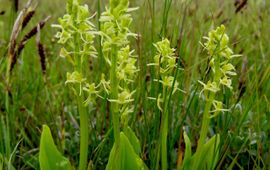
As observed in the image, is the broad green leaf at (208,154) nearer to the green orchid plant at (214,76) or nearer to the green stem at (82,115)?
the green orchid plant at (214,76)

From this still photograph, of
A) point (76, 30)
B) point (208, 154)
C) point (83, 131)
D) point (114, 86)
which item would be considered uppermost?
point (76, 30)

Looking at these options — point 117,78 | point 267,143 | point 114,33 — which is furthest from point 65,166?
point 267,143

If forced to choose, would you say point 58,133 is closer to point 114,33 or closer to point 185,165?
point 185,165

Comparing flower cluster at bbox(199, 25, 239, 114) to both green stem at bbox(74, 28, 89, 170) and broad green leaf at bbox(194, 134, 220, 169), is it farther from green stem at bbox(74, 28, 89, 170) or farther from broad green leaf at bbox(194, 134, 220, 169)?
green stem at bbox(74, 28, 89, 170)

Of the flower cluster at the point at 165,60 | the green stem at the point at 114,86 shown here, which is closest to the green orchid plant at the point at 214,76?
the flower cluster at the point at 165,60

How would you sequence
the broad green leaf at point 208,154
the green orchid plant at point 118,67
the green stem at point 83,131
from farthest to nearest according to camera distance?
the broad green leaf at point 208,154
the green stem at point 83,131
the green orchid plant at point 118,67

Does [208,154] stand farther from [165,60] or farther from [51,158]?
[51,158]

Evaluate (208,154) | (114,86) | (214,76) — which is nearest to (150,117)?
(208,154)

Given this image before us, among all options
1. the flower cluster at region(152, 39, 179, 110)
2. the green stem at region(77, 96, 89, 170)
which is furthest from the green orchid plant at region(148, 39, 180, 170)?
the green stem at region(77, 96, 89, 170)
